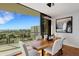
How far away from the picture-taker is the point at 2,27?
4.68ft

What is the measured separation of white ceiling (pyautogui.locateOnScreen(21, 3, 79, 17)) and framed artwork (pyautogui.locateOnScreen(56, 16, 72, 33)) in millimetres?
113

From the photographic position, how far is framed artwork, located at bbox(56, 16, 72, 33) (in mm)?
1533

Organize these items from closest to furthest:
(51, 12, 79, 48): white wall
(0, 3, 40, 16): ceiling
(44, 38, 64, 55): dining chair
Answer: (0, 3, 40, 16): ceiling < (51, 12, 79, 48): white wall < (44, 38, 64, 55): dining chair

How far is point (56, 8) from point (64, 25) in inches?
12.6

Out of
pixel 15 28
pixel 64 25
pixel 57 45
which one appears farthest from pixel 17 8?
pixel 57 45

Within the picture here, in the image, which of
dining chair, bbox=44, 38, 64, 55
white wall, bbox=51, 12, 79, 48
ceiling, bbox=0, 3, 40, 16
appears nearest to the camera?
ceiling, bbox=0, 3, 40, 16

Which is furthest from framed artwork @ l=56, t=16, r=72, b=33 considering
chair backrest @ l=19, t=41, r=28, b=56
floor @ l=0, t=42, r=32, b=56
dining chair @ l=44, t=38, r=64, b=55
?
floor @ l=0, t=42, r=32, b=56

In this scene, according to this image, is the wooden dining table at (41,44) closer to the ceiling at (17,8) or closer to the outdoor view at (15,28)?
the outdoor view at (15,28)

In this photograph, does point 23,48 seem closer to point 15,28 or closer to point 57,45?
point 15,28

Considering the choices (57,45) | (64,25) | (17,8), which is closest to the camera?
(17,8)

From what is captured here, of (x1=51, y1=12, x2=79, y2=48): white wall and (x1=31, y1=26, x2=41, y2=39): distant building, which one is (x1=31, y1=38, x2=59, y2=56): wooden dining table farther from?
(x1=51, y1=12, x2=79, y2=48): white wall

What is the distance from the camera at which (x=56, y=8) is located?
1522 mm

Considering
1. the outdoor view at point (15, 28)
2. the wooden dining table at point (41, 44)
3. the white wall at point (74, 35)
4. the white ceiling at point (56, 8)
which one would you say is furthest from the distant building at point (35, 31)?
the white wall at point (74, 35)

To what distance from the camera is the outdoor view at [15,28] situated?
1.43m
